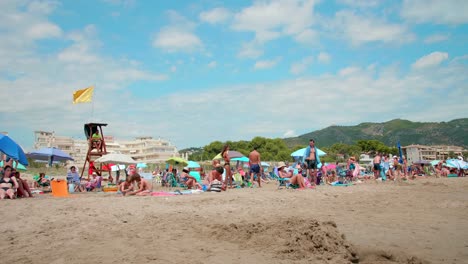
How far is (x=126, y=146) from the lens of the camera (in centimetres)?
9975

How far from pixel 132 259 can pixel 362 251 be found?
234 cm

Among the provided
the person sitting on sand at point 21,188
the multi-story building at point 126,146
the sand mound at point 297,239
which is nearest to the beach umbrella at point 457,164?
the sand mound at point 297,239

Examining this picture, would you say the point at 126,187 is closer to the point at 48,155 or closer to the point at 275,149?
the point at 48,155

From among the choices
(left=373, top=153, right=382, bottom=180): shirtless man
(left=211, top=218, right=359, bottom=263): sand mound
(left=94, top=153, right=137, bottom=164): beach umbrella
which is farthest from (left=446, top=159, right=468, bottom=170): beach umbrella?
(left=211, top=218, right=359, bottom=263): sand mound

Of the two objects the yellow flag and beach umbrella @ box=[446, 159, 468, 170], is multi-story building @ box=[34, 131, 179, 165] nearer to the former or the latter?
the yellow flag

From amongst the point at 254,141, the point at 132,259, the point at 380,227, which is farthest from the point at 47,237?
the point at 254,141

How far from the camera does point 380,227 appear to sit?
4777mm

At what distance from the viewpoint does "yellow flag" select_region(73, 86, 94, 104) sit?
59.3ft

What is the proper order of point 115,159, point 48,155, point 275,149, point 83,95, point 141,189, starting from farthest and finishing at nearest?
point 275,149 < point 83,95 < point 115,159 < point 48,155 < point 141,189

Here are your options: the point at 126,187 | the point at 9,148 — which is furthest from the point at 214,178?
the point at 9,148

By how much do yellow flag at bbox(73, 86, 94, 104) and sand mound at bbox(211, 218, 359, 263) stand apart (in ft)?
50.4

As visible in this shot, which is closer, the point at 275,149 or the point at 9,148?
the point at 9,148

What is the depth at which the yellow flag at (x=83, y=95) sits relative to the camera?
711 inches

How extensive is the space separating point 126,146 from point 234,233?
9993 cm
